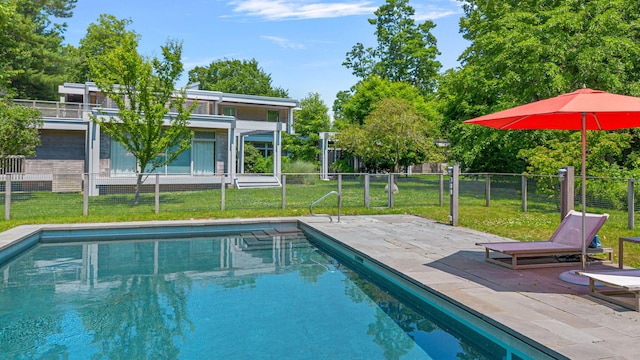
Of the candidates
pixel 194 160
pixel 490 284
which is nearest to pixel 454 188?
pixel 490 284

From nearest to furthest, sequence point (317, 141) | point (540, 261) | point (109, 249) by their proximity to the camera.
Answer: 1. point (540, 261)
2. point (109, 249)
3. point (317, 141)

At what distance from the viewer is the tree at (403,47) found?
44.8m

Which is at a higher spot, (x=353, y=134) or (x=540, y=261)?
(x=353, y=134)

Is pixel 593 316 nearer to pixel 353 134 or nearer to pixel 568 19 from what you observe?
pixel 568 19

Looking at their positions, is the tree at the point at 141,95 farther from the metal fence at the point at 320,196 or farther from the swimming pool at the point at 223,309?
the swimming pool at the point at 223,309

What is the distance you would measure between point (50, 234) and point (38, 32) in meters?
35.6

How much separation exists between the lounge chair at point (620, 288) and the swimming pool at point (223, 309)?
139 centimetres

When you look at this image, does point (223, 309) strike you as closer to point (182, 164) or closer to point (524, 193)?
point (524, 193)

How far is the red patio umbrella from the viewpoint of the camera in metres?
4.92

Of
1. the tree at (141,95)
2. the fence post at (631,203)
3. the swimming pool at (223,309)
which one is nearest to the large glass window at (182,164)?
the tree at (141,95)

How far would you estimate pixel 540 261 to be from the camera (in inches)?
262

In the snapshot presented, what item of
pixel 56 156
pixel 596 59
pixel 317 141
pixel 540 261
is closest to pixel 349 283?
pixel 540 261

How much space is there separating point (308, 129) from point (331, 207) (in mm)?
22042

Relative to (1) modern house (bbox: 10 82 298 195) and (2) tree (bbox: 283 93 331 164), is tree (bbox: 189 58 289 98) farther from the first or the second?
(1) modern house (bbox: 10 82 298 195)
